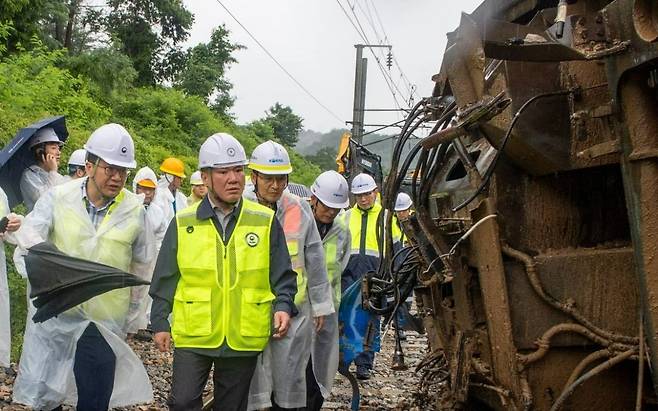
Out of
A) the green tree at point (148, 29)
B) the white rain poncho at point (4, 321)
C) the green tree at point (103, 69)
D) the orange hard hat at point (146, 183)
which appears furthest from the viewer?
the green tree at point (148, 29)

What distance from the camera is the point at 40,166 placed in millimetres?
5926

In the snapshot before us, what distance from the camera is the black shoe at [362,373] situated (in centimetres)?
778

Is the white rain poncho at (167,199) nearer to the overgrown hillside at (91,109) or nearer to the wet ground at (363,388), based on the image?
the wet ground at (363,388)

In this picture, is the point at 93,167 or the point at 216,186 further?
the point at 93,167

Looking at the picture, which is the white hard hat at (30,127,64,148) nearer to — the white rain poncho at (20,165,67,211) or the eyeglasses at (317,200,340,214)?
the white rain poncho at (20,165,67,211)

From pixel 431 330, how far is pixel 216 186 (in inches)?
70.8

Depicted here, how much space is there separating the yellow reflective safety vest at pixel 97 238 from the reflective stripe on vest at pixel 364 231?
3.50 meters

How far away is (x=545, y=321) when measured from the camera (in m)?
3.38

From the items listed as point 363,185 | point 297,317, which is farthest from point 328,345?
point 363,185

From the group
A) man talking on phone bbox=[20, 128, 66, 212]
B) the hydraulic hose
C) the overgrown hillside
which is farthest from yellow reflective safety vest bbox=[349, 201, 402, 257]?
the overgrown hillside

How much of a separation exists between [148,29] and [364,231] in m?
20.5

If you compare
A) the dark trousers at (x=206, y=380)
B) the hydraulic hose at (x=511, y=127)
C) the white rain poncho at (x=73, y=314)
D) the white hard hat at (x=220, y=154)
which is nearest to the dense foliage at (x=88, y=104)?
the white rain poncho at (x=73, y=314)

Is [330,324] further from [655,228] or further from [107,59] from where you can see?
[107,59]

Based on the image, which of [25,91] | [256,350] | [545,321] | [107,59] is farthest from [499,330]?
[107,59]
